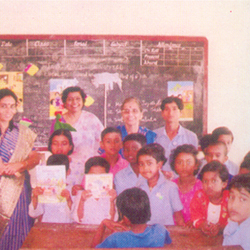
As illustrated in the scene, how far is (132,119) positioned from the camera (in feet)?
8.03

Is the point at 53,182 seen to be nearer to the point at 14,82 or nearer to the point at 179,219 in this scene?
the point at 14,82

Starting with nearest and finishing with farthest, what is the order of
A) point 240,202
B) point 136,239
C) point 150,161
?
point 136,239, point 240,202, point 150,161

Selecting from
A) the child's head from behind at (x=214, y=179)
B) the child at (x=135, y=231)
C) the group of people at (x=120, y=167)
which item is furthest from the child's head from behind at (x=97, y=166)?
the child's head from behind at (x=214, y=179)

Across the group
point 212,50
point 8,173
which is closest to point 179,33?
point 212,50

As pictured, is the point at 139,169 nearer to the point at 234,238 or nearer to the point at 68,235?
the point at 68,235

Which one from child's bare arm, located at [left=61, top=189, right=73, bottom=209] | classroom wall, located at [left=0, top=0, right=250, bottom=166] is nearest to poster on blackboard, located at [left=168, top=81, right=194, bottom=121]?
classroom wall, located at [left=0, top=0, right=250, bottom=166]

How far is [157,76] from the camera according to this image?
2.42 meters

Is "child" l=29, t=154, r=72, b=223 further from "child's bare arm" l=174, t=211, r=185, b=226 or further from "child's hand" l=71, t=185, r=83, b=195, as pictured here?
"child's bare arm" l=174, t=211, r=185, b=226

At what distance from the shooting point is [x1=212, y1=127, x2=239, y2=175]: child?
246 centimetres

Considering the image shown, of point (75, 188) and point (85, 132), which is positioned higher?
point (85, 132)

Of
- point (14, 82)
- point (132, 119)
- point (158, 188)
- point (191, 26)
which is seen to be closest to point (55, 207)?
point (158, 188)

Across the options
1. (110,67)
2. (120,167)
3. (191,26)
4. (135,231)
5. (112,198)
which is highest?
(191,26)

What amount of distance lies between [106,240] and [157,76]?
4.52 feet

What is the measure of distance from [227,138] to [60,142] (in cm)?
147
